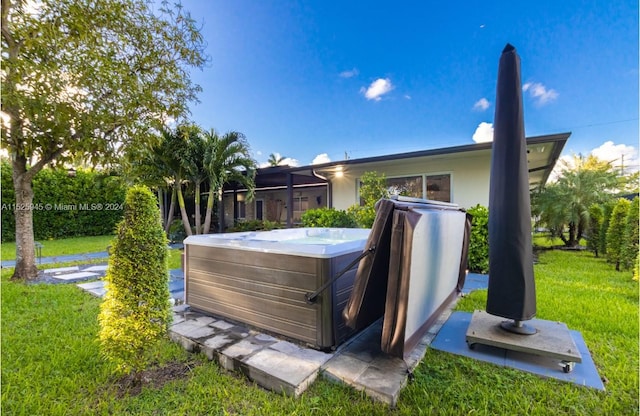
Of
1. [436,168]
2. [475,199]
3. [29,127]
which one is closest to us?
[29,127]

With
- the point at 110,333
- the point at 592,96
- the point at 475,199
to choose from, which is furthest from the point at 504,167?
the point at 592,96

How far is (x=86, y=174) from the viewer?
1300 cm

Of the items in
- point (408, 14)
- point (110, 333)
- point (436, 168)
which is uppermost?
point (408, 14)

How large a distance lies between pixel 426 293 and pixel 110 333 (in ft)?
8.65

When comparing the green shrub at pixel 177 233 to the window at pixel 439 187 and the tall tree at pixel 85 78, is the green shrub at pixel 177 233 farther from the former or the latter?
the window at pixel 439 187

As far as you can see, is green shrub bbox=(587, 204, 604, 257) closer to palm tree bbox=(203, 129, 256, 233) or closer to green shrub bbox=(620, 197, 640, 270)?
green shrub bbox=(620, 197, 640, 270)

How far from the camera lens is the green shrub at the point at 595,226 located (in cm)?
866

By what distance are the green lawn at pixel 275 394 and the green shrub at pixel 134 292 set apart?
13.5 inches

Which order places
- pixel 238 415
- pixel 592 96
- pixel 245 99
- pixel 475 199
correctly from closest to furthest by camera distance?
pixel 238 415
pixel 475 199
pixel 592 96
pixel 245 99

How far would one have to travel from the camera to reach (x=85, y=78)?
4.17m

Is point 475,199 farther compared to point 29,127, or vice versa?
point 475,199

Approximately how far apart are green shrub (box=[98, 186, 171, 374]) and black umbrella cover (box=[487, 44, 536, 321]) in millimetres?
2964

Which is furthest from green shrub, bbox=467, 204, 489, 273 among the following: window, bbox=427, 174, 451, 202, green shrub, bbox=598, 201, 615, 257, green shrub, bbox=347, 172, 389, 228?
green shrub, bbox=598, 201, 615, 257

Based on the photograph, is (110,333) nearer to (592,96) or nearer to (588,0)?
(588,0)
